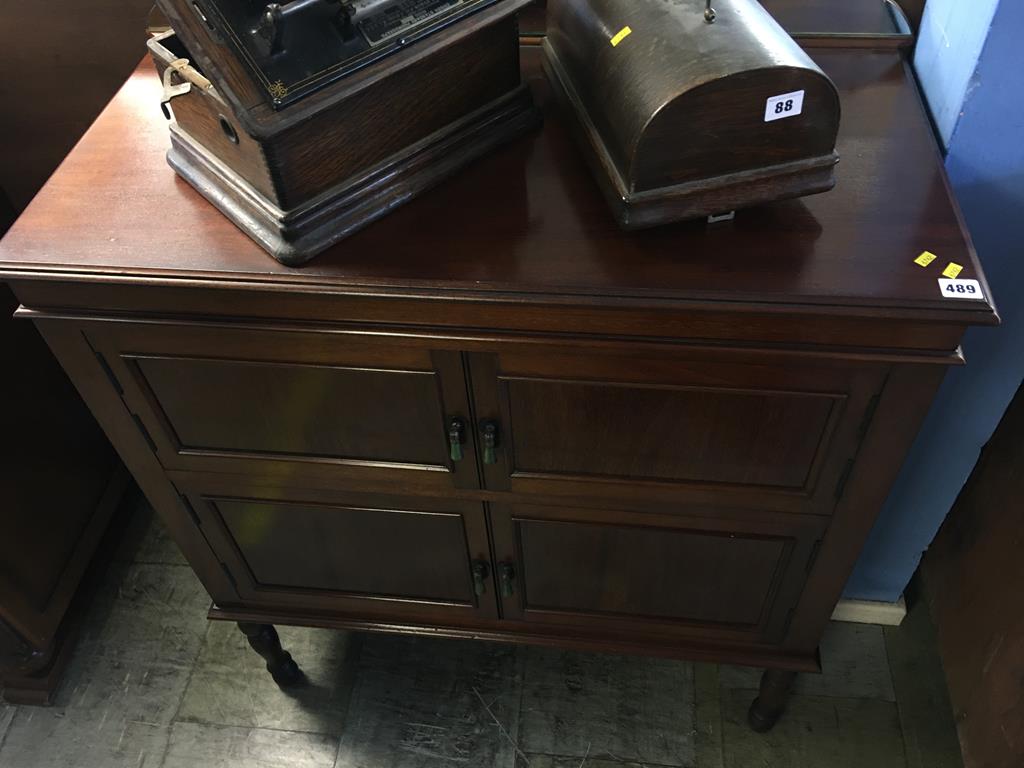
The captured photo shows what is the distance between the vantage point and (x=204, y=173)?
0.88 metres

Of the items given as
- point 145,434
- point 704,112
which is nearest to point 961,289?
point 704,112

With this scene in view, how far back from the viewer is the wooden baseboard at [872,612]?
4.68 ft

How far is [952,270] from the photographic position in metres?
A: 0.75

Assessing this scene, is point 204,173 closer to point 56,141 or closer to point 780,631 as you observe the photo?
point 56,141

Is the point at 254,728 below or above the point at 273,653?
below

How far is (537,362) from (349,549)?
0.45 m

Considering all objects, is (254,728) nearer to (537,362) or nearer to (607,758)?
(607,758)

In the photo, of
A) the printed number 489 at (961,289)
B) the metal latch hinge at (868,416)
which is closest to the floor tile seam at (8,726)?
the metal latch hinge at (868,416)

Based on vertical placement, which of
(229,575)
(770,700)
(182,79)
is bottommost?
(770,700)

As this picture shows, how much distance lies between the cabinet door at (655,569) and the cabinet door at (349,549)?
0.18 feet

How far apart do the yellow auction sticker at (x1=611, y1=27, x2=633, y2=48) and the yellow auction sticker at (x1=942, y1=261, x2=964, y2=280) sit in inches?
14.1

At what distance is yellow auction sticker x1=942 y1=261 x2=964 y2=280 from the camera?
75 cm

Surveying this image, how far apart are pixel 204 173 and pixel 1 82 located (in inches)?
24.4

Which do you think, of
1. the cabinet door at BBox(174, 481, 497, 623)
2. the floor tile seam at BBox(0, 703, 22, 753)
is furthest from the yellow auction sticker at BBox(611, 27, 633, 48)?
the floor tile seam at BBox(0, 703, 22, 753)
